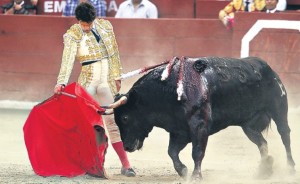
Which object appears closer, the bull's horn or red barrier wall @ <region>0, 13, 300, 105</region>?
the bull's horn

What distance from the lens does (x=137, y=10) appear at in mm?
12117

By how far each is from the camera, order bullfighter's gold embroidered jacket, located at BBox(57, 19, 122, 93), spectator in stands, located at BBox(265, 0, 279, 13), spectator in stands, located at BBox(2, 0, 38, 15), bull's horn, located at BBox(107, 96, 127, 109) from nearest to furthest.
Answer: bull's horn, located at BBox(107, 96, 127, 109) → bullfighter's gold embroidered jacket, located at BBox(57, 19, 122, 93) → spectator in stands, located at BBox(265, 0, 279, 13) → spectator in stands, located at BBox(2, 0, 38, 15)

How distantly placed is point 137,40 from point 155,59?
0.30m

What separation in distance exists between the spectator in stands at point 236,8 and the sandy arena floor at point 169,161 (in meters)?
1.16

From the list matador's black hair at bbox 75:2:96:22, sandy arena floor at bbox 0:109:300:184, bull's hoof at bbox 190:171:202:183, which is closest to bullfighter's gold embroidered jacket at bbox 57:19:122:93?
matador's black hair at bbox 75:2:96:22

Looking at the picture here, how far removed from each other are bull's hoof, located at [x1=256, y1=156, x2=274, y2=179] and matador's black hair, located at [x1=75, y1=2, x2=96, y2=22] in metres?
1.67

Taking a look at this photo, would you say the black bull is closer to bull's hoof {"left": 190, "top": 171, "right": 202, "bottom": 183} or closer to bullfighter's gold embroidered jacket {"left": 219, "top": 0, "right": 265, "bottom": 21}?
bull's hoof {"left": 190, "top": 171, "right": 202, "bottom": 183}

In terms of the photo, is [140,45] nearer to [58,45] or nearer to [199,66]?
[58,45]

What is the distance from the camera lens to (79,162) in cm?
808

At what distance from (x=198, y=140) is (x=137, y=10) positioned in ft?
15.1

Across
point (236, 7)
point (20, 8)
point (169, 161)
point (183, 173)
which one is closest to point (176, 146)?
point (183, 173)

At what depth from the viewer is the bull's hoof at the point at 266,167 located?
8.27m

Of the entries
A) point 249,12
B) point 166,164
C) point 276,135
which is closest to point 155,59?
point 249,12

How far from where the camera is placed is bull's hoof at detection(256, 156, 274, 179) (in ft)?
27.1
